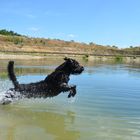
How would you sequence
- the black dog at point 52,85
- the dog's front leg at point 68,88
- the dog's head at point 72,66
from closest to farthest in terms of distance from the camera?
the black dog at point 52,85 < the dog's front leg at point 68,88 < the dog's head at point 72,66

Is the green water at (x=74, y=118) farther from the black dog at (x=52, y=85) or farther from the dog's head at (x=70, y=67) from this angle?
the dog's head at (x=70, y=67)

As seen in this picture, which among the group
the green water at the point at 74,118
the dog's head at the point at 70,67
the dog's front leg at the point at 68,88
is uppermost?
the dog's head at the point at 70,67

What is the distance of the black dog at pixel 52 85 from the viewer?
1466 cm

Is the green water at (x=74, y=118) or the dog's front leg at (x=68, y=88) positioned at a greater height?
the dog's front leg at (x=68, y=88)

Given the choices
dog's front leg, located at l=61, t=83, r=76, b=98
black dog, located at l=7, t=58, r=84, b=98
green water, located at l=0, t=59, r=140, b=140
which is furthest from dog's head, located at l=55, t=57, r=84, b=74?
green water, located at l=0, t=59, r=140, b=140

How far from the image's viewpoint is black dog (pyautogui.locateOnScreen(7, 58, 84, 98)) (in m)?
14.7

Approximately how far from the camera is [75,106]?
15172mm

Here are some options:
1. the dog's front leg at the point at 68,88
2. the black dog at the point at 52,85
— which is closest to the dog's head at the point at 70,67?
the black dog at the point at 52,85

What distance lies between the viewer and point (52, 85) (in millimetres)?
14969

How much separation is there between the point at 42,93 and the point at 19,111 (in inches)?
46.5

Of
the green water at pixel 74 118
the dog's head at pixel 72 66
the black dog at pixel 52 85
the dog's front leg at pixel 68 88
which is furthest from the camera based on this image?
the dog's head at pixel 72 66

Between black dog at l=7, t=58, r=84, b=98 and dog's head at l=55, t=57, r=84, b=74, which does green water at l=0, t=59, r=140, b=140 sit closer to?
black dog at l=7, t=58, r=84, b=98

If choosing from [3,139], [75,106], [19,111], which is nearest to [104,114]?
[75,106]

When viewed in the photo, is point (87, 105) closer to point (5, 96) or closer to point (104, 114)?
point (104, 114)
